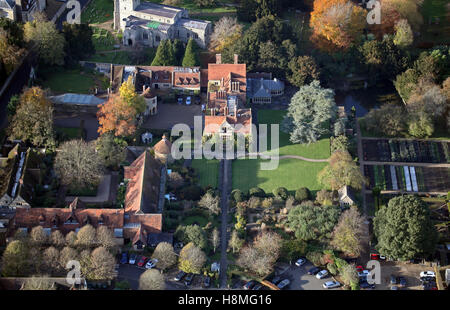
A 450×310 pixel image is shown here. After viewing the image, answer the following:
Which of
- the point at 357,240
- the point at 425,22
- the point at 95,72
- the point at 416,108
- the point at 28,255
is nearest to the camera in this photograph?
the point at 28,255

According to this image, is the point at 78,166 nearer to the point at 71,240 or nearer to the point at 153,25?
the point at 71,240

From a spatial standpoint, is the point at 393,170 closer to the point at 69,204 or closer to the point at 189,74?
the point at 189,74

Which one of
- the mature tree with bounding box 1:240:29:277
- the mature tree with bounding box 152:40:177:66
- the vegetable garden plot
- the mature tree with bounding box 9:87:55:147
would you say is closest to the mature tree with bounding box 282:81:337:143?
the vegetable garden plot

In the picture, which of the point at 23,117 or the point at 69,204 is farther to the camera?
the point at 23,117

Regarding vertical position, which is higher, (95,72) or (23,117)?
(95,72)

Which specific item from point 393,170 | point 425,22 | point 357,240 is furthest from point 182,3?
point 357,240

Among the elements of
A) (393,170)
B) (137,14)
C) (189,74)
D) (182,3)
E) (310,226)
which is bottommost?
(310,226)
